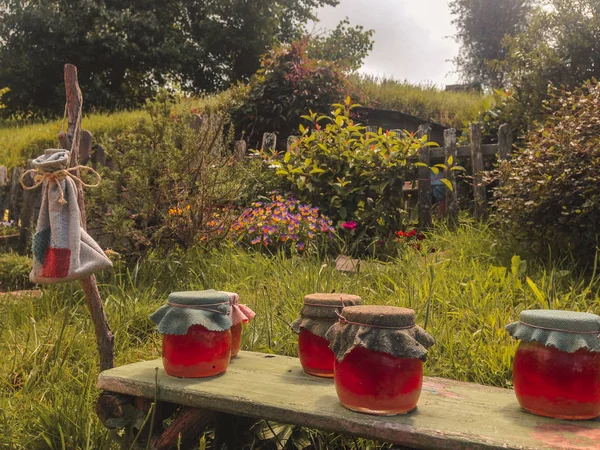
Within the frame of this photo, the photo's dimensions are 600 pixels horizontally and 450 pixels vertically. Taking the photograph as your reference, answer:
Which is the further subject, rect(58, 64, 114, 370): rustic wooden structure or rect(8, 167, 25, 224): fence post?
rect(8, 167, 25, 224): fence post

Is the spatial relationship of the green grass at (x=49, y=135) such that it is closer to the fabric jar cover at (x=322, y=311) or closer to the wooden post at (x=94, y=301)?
the wooden post at (x=94, y=301)

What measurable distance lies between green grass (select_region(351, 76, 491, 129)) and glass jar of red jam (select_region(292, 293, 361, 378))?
8.39 m

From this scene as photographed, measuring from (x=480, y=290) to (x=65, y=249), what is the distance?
7.05 feet

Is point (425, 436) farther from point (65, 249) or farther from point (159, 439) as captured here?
point (65, 249)

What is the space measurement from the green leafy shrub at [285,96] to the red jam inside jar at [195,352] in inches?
284

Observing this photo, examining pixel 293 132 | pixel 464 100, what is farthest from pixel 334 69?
pixel 464 100

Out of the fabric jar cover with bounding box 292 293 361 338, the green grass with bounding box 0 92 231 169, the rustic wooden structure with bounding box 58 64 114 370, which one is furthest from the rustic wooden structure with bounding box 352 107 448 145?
the fabric jar cover with bounding box 292 293 361 338

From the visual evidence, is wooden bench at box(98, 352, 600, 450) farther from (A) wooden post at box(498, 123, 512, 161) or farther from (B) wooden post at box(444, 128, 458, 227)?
(A) wooden post at box(498, 123, 512, 161)

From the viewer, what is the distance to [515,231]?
4.01 meters

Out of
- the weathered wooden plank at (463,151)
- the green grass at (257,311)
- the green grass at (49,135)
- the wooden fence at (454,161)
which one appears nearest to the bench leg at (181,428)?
the green grass at (257,311)

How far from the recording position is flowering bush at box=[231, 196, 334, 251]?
449 centimetres

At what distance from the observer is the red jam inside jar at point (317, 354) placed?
66.3 inches

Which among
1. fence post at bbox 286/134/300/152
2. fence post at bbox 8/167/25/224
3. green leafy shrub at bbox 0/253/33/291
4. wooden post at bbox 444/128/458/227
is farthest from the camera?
fence post at bbox 8/167/25/224

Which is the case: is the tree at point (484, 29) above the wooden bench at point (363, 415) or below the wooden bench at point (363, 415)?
above
